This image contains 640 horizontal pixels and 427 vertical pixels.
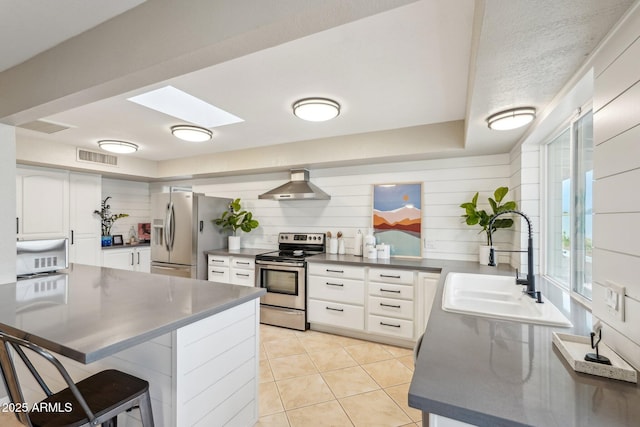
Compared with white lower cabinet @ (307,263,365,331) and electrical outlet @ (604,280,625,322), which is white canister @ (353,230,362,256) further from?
electrical outlet @ (604,280,625,322)

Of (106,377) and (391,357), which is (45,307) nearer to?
(106,377)

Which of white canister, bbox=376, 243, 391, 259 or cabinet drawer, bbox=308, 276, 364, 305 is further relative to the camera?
white canister, bbox=376, 243, 391, 259

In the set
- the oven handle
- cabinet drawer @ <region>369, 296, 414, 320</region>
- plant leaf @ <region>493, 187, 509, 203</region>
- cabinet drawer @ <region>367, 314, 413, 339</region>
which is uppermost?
plant leaf @ <region>493, 187, 509, 203</region>

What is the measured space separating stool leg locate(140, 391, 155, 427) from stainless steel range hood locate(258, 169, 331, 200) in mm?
2657

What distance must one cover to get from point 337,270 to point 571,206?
2169mm

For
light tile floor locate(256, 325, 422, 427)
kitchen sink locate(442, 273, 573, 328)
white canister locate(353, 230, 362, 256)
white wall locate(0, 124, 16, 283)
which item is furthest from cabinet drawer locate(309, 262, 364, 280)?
white wall locate(0, 124, 16, 283)

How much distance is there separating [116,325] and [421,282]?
2587 mm

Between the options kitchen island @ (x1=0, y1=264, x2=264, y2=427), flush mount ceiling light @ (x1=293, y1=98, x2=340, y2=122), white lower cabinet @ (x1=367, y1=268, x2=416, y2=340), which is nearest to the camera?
kitchen island @ (x1=0, y1=264, x2=264, y2=427)

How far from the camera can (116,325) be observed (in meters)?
1.27

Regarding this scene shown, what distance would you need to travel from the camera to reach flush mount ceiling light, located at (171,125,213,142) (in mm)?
3102

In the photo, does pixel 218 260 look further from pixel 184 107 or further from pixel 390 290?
pixel 390 290

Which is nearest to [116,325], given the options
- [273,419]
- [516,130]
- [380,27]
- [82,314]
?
[82,314]

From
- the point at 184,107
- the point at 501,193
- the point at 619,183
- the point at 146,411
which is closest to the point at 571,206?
the point at 501,193

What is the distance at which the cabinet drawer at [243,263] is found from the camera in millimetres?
3873
